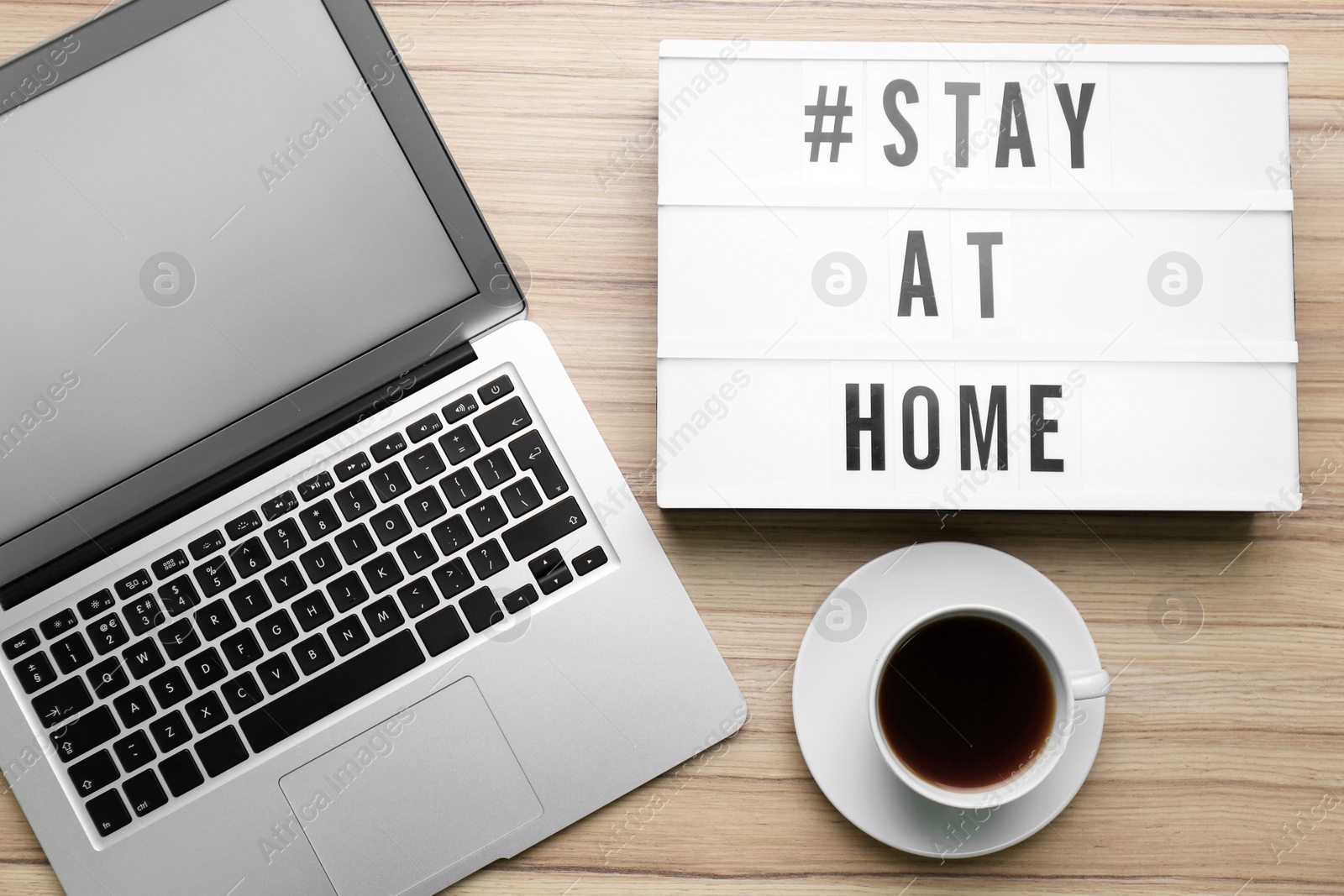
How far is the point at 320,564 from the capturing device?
22.2 inches

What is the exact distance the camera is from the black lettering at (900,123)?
58cm

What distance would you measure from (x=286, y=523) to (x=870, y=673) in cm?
40

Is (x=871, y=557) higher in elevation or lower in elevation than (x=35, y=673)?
lower

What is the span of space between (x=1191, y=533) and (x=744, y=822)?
1.23ft

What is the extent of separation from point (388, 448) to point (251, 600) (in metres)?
0.13

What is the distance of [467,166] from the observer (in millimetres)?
632

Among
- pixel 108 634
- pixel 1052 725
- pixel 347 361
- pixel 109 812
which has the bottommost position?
pixel 1052 725

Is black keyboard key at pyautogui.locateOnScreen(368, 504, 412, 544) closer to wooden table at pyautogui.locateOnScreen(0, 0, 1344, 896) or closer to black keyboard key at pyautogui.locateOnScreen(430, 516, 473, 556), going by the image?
black keyboard key at pyautogui.locateOnScreen(430, 516, 473, 556)

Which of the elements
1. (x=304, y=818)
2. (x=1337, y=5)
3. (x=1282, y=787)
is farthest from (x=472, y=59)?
(x=1282, y=787)

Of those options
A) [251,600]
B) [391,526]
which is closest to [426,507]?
[391,526]

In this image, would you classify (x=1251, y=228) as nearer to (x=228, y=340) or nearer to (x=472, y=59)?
(x=472, y=59)

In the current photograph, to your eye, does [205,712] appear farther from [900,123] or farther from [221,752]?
[900,123]

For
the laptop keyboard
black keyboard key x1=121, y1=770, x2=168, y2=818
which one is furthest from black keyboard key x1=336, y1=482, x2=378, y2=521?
black keyboard key x1=121, y1=770, x2=168, y2=818

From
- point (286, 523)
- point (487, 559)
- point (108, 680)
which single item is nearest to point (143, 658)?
point (108, 680)
